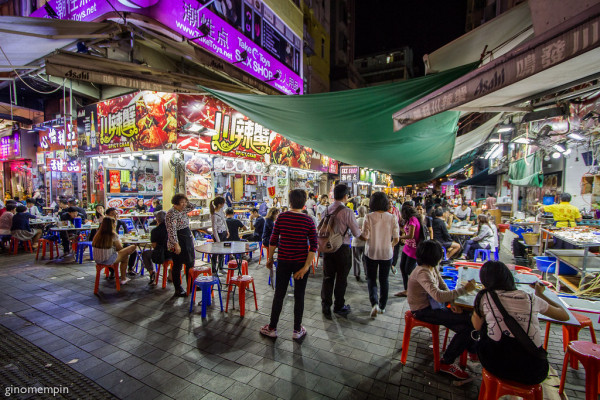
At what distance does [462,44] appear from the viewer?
12.2ft

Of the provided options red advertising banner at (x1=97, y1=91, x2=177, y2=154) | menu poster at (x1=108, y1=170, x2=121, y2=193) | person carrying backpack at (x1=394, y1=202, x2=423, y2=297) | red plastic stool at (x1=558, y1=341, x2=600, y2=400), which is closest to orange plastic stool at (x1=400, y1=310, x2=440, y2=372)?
red plastic stool at (x1=558, y1=341, x2=600, y2=400)

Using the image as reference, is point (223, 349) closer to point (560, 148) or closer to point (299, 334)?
point (299, 334)

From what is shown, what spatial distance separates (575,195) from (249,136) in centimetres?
1243

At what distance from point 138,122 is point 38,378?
893 centimetres

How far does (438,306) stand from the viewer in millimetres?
3193

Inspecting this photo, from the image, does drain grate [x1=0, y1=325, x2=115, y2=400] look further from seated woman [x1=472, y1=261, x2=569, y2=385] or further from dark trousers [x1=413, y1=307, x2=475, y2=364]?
seated woman [x1=472, y1=261, x2=569, y2=385]

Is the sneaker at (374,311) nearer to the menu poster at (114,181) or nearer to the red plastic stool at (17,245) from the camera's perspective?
the red plastic stool at (17,245)

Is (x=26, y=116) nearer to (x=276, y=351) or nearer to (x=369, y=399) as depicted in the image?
(x=276, y=351)

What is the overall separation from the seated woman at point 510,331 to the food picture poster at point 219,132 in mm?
8792

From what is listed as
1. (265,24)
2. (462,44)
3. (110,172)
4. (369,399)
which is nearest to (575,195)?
(462,44)

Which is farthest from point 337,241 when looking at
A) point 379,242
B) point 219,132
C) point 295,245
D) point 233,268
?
point 219,132

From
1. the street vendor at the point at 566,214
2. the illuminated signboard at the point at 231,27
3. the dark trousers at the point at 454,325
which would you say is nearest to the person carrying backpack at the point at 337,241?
the dark trousers at the point at 454,325

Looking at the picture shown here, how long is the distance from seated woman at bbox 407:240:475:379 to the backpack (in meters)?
1.38

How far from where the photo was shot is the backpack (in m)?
4.41
